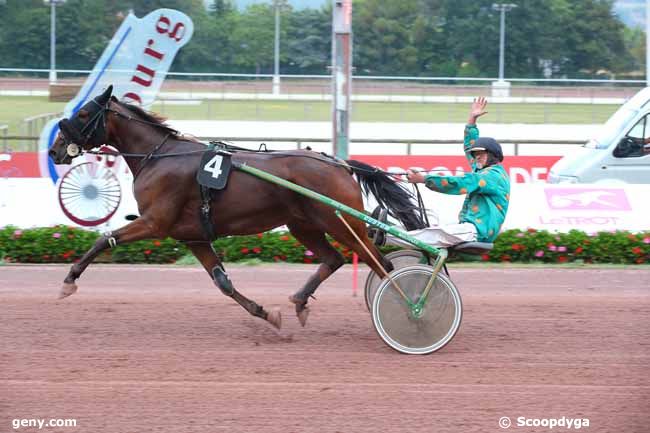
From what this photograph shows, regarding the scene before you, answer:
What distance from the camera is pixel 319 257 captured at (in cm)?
666

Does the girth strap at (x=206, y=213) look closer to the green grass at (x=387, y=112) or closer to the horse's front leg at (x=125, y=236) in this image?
the horse's front leg at (x=125, y=236)

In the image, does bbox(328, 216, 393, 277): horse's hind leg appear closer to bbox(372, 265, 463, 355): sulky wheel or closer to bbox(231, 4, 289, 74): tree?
bbox(372, 265, 463, 355): sulky wheel

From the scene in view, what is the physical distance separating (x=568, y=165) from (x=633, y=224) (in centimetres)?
360

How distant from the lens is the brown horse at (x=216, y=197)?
623cm

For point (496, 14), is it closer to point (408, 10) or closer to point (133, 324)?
point (408, 10)

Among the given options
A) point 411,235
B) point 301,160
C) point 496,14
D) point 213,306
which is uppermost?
point 496,14

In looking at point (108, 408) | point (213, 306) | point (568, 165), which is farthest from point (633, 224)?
point (108, 408)

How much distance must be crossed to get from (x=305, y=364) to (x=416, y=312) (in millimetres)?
764

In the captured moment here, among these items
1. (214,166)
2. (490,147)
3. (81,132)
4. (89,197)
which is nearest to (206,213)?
(214,166)

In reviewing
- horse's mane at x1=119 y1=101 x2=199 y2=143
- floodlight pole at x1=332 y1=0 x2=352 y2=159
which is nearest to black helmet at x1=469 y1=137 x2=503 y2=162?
horse's mane at x1=119 y1=101 x2=199 y2=143

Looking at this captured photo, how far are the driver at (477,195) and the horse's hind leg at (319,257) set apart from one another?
0.82 meters

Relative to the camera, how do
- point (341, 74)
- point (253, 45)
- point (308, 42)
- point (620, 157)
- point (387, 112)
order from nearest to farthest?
point (341, 74) → point (620, 157) → point (387, 112) → point (253, 45) → point (308, 42)

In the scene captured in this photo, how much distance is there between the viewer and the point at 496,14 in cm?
2494

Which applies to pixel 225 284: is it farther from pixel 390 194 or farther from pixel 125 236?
pixel 390 194
